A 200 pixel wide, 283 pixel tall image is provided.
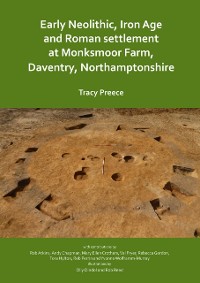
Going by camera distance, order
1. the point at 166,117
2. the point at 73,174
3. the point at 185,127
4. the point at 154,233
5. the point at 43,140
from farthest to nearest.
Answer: the point at 166,117 → the point at 185,127 → the point at 43,140 → the point at 73,174 → the point at 154,233

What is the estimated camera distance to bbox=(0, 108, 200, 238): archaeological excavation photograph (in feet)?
14.6

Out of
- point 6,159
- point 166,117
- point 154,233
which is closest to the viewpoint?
point 154,233

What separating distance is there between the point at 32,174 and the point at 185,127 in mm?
3548

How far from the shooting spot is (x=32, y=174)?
18.0 feet

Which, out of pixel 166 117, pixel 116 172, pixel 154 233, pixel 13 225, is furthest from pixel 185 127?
pixel 13 225

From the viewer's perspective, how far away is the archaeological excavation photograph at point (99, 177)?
446cm

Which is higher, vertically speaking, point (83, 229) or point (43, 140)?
point (43, 140)

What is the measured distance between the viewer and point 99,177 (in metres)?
5.34

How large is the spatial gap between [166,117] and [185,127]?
27.7 inches

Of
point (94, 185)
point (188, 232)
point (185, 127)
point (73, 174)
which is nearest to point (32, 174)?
point (73, 174)

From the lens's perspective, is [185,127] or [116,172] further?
[185,127]
